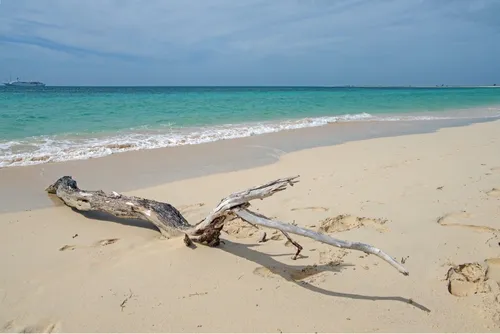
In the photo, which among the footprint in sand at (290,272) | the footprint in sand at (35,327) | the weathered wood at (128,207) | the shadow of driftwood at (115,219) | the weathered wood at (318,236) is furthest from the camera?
the shadow of driftwood at (115,219)

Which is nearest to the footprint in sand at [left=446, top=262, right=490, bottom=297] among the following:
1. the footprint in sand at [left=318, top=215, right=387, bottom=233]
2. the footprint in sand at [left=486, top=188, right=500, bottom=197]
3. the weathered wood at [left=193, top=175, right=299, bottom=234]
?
the footprint in sand at [left=318, top=215, right=387, bottom=233]

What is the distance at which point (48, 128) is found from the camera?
483 inches

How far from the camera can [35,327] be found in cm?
251

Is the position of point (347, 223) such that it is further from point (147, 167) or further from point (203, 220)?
point (147, 167)

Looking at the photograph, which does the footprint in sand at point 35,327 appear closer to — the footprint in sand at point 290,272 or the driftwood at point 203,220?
the driftwood at point 203,220

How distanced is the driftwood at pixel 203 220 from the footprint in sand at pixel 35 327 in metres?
1.29

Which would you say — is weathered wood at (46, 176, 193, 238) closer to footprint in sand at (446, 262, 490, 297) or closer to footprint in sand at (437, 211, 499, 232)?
footprint in sand at (446, 262, 490, 297)

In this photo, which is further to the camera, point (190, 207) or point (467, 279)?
point (190, 207)

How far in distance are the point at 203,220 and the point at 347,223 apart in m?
1.63

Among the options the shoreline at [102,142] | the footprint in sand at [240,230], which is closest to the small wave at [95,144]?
the shoreline at [102,142]

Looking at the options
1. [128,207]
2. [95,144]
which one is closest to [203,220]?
[128,207]

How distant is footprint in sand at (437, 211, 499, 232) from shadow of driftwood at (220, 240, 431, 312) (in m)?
1.49

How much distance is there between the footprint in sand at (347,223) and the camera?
3.89 metres

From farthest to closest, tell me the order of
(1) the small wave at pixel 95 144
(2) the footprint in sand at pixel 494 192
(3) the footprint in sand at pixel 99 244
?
(1) the small wave at pixel 95 144 < (2) the footprint in sand at pixel 494 192 < (3) the footprint in sand at pixel 99 244
